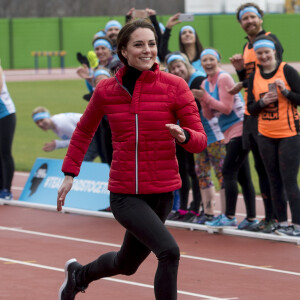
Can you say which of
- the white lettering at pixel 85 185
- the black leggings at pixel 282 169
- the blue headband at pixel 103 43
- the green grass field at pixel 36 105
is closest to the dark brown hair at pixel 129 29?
the black leggings at pixel 282 169

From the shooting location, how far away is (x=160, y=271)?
5793mm

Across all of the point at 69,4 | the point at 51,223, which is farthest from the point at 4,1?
the point at 51,223

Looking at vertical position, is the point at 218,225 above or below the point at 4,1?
below

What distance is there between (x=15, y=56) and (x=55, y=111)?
1090 inches

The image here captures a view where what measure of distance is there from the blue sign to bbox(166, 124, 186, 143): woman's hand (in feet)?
20.1

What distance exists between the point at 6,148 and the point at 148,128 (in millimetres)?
6682

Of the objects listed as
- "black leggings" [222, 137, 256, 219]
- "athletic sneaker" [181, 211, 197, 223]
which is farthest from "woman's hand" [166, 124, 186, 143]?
"athletic sneaker" [181, 211, 197, 223]

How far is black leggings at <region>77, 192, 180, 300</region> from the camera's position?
578 cm

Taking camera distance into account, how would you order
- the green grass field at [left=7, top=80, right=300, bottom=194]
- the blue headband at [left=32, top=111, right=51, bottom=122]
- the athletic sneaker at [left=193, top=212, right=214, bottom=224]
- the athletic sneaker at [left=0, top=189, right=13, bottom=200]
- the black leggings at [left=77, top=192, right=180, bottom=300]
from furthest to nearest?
1. the green grass field at [left=7, top=80, right=300, bottom=194]
2. the athletic sneaker at [left=0, top=189, right=13, bottom=200]
3. the blue headband at [left=32, top=111, right=51, bottom=122]
4. the athletic sneaker at [left=193, top=212, right=214, bottom=224]
5. the black leggings at [left=77, top=192, right=180, bottom=300]

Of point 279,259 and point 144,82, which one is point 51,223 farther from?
point 144,82

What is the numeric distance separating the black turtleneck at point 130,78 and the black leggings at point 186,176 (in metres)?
4.51

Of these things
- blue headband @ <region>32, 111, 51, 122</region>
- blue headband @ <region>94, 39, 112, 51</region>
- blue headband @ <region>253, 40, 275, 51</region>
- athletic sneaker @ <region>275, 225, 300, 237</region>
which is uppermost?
blue headband @ <region>94, 39, 112, 51</region>

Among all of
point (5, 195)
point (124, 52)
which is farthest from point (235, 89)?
point (5, 195)

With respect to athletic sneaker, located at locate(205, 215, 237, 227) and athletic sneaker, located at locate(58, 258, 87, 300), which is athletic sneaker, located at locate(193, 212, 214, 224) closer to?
athletic sneaker, located at locate(205, 215, 237, 227)
